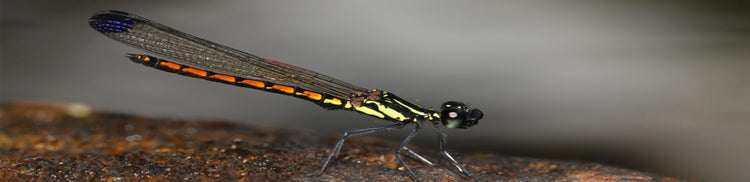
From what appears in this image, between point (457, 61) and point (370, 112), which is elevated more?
point (457, 61)

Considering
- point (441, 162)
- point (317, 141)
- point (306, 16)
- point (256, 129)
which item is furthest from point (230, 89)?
point (441, 162)

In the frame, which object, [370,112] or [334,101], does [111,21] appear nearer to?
[334,101]

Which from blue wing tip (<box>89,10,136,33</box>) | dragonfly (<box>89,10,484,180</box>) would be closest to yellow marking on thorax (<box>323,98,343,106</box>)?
dragonfly (<box>89,10,484,180</box>)

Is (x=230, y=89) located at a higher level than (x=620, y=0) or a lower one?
lower

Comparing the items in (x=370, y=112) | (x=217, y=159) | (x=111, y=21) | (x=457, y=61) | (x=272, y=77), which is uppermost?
(x=457, y=61)

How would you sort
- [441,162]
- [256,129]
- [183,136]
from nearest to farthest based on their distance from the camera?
[441,162], [183,136], [256,129]

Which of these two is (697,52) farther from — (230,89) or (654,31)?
(230,89)

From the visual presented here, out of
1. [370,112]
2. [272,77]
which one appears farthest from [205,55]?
[370,112]

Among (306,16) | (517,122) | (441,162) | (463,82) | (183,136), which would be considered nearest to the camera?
(441,162)
